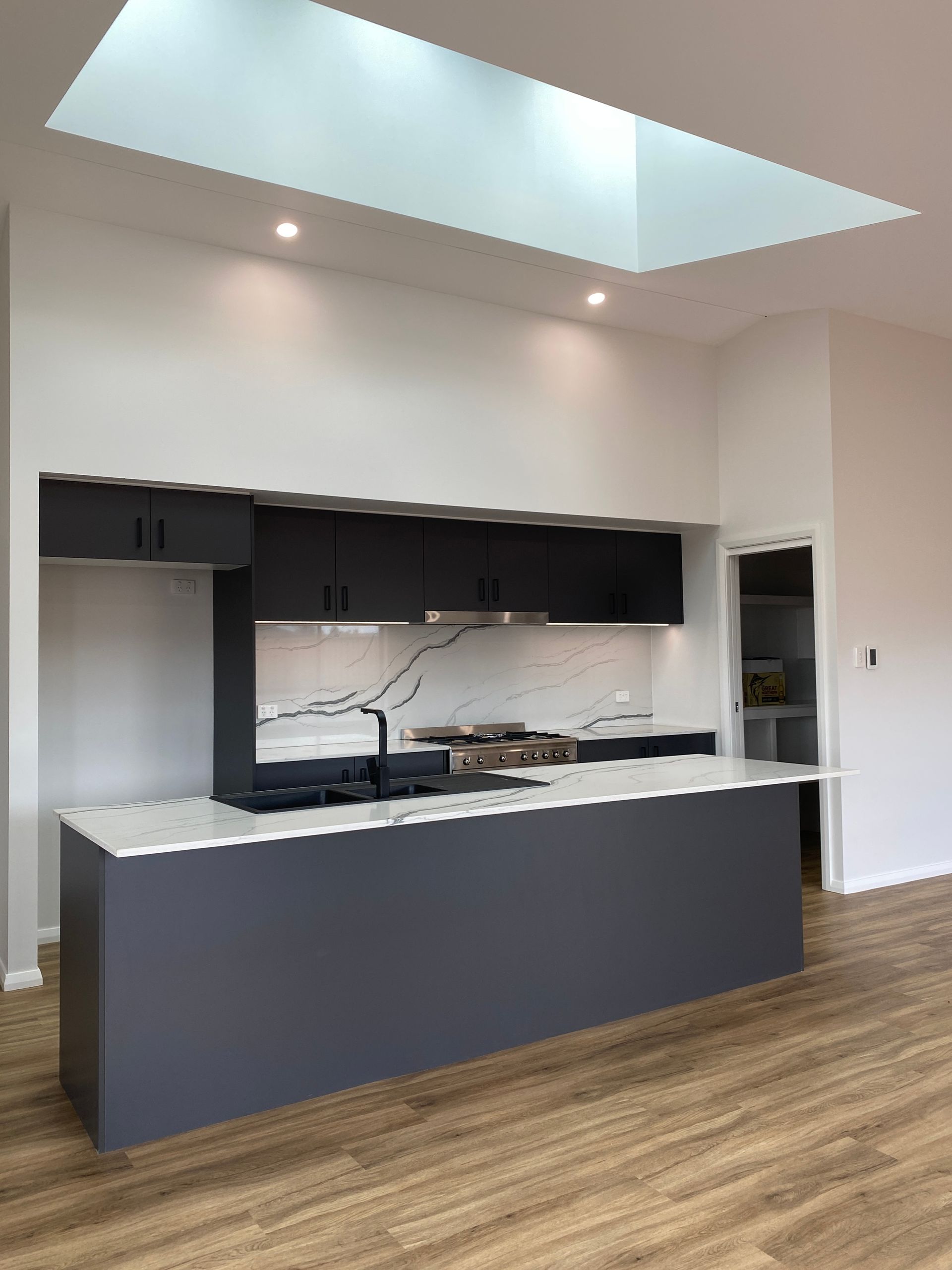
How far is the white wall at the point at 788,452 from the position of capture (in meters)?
5.33

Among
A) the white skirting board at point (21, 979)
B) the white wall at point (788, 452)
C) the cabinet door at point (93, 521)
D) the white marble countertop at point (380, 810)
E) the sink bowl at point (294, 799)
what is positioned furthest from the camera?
the white wall at point (788, 452)

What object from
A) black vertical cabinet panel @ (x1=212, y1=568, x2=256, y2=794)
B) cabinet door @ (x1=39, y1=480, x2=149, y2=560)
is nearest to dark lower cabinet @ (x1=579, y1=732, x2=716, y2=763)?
black vertical cabinet panel @ (x1=212, y1=568, x2=256, y2=794)

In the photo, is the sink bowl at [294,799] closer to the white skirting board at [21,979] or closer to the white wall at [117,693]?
the white skirting board at [21,979]

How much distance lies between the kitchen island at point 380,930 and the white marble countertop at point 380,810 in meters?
0.01

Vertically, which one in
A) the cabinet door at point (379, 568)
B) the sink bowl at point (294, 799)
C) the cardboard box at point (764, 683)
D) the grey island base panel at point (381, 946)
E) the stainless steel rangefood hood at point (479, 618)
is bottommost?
the grey island base panel at point (381, 946)

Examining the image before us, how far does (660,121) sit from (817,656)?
3.02 m

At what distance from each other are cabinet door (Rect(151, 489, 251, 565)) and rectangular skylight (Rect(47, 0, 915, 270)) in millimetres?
1380

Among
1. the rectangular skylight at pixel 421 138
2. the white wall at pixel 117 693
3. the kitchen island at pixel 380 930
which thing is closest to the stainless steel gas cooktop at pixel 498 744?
the white wall at pixel 117 693

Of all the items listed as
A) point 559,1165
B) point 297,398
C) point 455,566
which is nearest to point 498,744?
point 455,566

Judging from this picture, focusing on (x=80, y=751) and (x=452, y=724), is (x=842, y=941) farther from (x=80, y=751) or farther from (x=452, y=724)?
(x=80, y=751)

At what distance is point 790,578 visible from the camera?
7805 mm

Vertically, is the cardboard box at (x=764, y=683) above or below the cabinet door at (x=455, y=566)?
below

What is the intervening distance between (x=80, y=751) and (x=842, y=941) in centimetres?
363

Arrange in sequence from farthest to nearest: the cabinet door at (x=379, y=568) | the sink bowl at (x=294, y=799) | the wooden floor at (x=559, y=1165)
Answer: the cabinet door at (x=379, y=568) → the sink bowl at (x=294, y=799) → the wooden floor at (x=559, y=1165)
